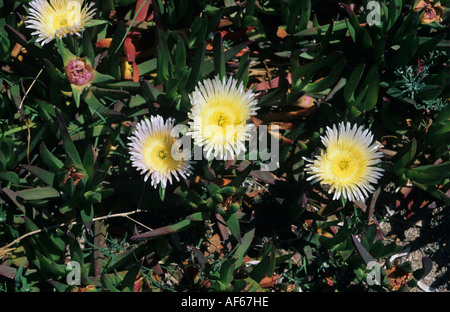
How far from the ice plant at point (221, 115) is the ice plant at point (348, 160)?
0.22 metres

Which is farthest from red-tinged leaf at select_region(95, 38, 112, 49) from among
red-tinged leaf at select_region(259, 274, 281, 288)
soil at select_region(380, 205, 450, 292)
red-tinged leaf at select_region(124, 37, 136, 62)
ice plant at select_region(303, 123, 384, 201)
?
soil at select_region(380, 205, 450, 292)

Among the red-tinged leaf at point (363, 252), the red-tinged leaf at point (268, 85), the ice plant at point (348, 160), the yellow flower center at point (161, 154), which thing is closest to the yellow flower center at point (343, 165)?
the ice plant at point (348, 160)

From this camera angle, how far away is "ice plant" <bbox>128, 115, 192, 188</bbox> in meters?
1.25

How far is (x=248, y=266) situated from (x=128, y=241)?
430 millimetres

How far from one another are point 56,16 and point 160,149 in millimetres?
528

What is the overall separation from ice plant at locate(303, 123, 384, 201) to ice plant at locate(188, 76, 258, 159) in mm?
223

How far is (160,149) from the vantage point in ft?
4.23

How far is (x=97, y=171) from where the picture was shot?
128 cm

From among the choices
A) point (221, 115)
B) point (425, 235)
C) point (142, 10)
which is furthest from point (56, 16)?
point (425, 235)

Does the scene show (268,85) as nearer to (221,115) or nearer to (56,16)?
(221,115)

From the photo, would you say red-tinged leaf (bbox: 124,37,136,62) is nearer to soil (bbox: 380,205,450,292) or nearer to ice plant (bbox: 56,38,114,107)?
ice plant (bbox: 56,38,114,107)

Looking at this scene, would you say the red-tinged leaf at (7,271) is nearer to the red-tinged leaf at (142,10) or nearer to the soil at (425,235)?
the red-tinged leaf at (142,10)

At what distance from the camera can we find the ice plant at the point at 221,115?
1188 mm
